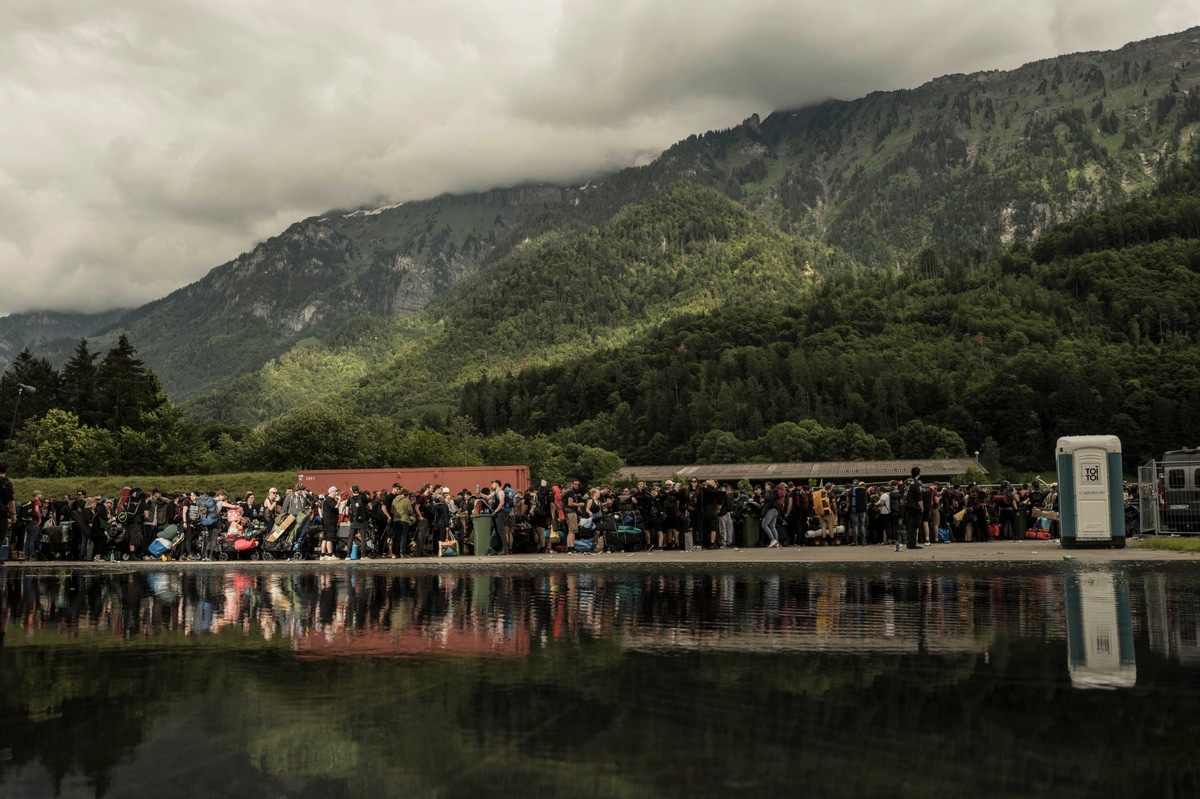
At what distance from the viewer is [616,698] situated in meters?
7.90

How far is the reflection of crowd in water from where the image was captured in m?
11.6

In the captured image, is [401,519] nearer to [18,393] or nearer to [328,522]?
[328,522]

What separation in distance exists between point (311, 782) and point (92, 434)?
276 feet

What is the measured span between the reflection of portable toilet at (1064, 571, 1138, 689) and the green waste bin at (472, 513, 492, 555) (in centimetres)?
1479

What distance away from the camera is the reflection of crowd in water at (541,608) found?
11.6 metres

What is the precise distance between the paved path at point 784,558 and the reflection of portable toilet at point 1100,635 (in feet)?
15.4

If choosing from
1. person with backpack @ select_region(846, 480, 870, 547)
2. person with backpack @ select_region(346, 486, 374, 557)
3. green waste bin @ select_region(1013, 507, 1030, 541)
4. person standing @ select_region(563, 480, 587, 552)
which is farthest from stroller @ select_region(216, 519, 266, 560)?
green waste bin @ select_region(1013, 507, 1030, 541)

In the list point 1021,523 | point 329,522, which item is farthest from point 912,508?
point 329,522

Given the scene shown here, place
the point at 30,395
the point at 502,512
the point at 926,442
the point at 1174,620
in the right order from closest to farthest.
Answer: the point at 1174,620, the point at 502,512, the point at 30,395, the point at 926,442

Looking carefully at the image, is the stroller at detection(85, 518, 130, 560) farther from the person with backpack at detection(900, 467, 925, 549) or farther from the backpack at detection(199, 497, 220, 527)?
the person with backpack at detection(900, 467, 925, 549)

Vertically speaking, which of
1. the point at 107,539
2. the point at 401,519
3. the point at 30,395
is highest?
the point at 30,395

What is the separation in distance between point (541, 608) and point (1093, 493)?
1507 centimetres

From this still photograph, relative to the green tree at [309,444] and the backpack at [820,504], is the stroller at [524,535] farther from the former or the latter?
the green tree at [309,444]

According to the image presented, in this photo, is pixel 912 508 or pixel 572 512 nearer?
pixel 912 508
